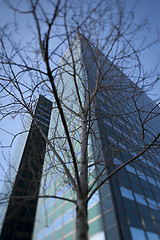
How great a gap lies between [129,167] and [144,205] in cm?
289

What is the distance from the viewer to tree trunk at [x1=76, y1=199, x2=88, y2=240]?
240 centimetres

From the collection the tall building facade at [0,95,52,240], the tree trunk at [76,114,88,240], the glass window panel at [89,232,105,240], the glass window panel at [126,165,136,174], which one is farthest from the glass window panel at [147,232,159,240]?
the tree trunk at [76,114,88,240]

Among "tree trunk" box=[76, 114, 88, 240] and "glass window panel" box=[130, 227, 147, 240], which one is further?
"glass window panel" box=[130, 227, 147, 240]

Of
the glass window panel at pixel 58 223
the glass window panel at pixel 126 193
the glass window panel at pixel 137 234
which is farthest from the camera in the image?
the glass window panel at pixel 126 193

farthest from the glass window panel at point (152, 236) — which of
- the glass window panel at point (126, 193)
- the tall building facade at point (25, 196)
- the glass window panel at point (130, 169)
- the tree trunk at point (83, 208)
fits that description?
the tree trunk at point (83, 208)

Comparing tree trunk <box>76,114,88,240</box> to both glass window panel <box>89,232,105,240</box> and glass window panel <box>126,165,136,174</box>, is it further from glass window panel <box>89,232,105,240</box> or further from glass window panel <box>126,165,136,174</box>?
glass window panel <box>126,165,136,174</box>

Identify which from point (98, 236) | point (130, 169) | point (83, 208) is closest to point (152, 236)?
point (98, 236)

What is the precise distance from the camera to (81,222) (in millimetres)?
2561

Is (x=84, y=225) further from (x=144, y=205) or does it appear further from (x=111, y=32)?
(x=144, y=205)

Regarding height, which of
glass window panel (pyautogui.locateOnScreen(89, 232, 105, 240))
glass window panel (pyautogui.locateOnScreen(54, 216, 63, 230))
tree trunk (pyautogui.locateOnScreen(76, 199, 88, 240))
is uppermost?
glass window panel (pyautogui.locateOnScreen(54, 216, 63, 230))

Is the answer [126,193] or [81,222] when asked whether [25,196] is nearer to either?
[81,222]

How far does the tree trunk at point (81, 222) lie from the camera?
2.40 meters

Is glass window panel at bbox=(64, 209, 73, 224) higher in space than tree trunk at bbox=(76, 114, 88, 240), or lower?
higher

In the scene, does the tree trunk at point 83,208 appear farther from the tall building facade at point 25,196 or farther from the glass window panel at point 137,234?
the glass window panel at point 137,234
